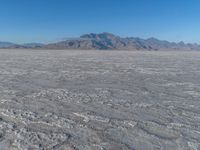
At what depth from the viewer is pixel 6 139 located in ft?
12.3

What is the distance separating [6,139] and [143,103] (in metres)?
3.39

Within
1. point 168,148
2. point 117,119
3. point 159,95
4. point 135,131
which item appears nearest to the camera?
point 168,148

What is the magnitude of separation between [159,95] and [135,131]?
3201 mm

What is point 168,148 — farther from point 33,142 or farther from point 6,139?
point 6,139

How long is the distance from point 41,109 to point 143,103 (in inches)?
89.5

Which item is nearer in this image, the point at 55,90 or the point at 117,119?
the point at 117,119

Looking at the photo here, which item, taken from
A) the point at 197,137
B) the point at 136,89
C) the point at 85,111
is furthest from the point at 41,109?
the point at 136,89

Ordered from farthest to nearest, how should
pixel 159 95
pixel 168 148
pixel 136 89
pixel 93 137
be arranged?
pixel 136 89, pixel 159 95, pixel 93 137, pixel 168 148

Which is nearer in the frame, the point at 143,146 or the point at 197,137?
the point at 143,146

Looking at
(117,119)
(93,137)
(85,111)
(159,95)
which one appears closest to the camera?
(93,137)

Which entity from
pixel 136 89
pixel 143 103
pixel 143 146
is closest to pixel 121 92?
pixel 136 89

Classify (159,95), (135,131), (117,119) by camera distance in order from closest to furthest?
1. (135,131)
2. (117,119)
3. (159,95)

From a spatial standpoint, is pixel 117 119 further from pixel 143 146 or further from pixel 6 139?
pixel 6 139

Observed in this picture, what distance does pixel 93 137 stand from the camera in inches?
156
